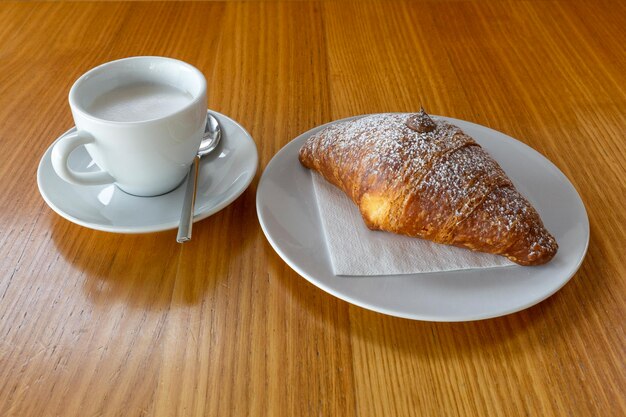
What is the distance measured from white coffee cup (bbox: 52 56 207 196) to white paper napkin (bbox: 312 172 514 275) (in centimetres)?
18

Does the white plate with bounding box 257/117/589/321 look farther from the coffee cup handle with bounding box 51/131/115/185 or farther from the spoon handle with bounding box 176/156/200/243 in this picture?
the coffee cup handle with bounding box 51/131/115/185

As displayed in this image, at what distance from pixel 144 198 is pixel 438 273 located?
0.35 m

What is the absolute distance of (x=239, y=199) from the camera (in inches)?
27.2

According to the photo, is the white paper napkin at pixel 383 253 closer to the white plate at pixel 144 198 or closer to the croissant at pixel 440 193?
the croissant at pixel 440 193

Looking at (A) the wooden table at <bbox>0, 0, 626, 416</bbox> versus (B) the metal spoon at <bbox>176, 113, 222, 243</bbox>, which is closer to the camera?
(A) the wooden table at <bbox>0, 0, 626, 416</bbox>

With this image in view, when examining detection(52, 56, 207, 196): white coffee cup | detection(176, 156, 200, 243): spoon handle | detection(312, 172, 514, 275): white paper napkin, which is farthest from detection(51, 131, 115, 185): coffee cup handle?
detection(312, 172, 514, 275): white paper napkin

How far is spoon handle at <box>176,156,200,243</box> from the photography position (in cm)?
59

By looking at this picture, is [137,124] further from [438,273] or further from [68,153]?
[438,273]

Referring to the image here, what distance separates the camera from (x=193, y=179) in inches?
26.5

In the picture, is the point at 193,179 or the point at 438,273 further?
the point at 193,179

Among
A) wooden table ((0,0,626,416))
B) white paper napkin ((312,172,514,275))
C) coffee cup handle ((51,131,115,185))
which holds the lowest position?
wooden table ((0,0,626,416))

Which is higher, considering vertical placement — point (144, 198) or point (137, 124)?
point (137, 124)

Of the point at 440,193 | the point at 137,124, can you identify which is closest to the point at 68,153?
the point at 137,124

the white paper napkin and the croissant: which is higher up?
the croissant
